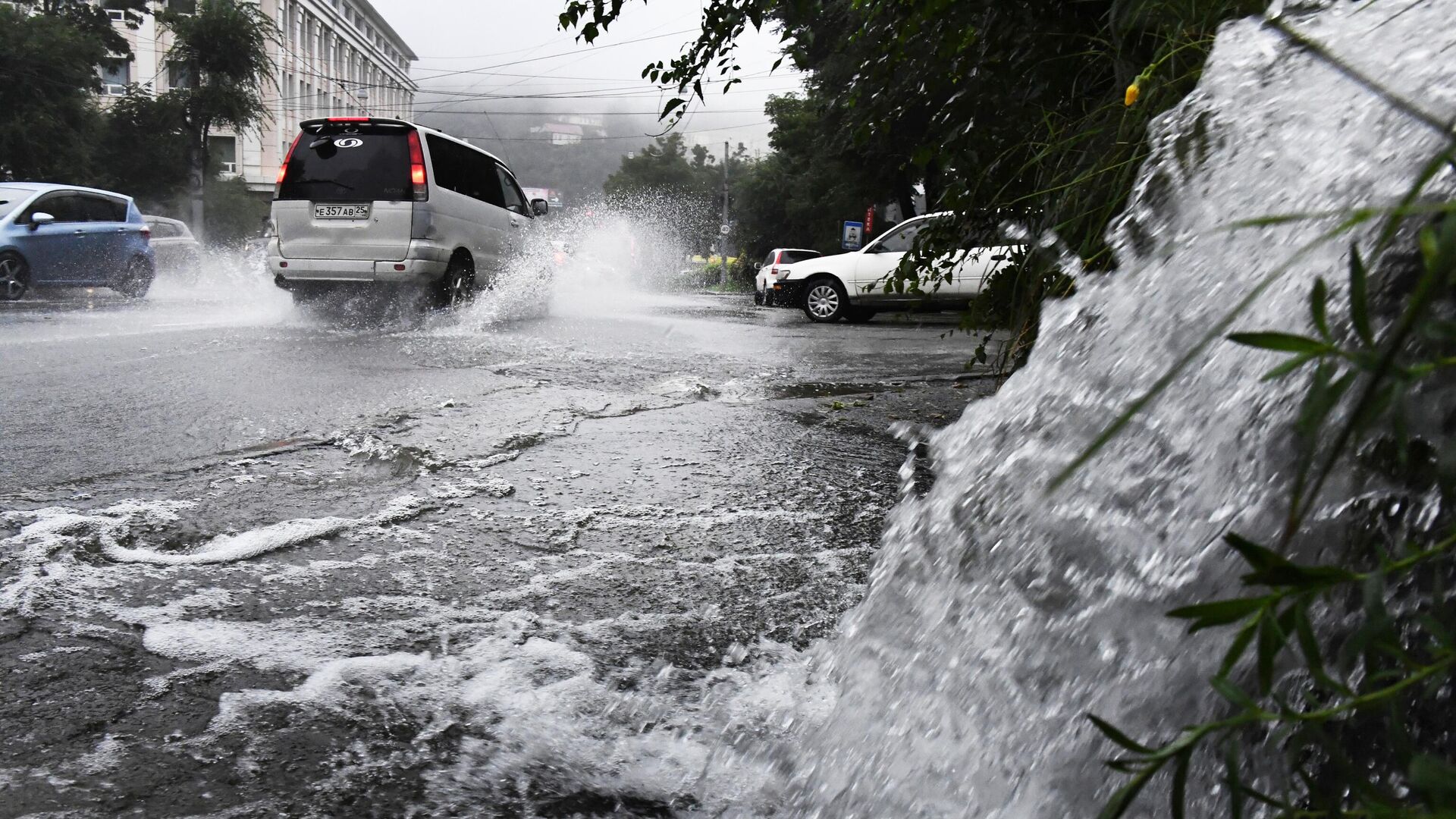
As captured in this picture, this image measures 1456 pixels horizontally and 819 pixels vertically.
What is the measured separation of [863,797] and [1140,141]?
1.22 meters

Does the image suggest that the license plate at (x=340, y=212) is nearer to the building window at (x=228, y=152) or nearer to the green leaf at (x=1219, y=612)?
the green leaf at (x=1219, y=612)

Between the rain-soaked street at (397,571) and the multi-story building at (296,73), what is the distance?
141 feet

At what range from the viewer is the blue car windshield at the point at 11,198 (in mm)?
14366

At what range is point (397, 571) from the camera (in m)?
2.96

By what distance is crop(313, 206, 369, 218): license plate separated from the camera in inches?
444

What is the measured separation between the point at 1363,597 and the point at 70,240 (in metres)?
17.2

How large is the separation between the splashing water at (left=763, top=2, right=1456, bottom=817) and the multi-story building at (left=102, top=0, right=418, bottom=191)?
46.8 metres

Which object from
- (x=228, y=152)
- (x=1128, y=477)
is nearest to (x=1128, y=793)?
(x=1128, y=477)

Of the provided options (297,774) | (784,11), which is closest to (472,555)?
(297,774)

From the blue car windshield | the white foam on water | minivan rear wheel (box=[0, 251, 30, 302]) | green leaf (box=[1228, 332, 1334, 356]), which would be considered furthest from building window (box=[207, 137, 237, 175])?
green leaf (box=[1228, 332, 1334, 356])

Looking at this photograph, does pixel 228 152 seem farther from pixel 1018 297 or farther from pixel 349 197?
pixel 1018 297

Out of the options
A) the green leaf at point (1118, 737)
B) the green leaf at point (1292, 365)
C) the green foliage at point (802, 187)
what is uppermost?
the green foliage at point (802, 187)

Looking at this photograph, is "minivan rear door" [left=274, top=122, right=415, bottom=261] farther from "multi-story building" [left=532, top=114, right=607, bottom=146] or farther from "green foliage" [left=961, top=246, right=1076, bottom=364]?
"multi-story building" [left=532, top=114, right=607, bottom=146]

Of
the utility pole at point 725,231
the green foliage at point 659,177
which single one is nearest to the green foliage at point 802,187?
the utility pole at point 725,231
